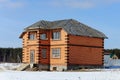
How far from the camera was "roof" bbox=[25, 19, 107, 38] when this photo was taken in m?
48.3

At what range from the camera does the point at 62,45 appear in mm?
47719

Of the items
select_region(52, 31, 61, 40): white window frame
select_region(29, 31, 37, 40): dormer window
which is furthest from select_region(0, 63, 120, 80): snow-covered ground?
select_region(29, 31, 37, 40): dormer window

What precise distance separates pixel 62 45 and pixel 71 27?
2.96m

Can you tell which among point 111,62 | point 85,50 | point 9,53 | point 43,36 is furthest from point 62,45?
point 9,53

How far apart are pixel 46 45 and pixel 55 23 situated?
373 centimetres

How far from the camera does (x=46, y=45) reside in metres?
49.4

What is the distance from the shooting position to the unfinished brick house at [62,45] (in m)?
47.4

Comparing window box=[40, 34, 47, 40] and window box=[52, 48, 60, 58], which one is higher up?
window box=[40, 34, 47, 40]

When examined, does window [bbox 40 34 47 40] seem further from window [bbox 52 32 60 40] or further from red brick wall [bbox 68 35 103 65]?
red brick wall [bbox 68 35 103 65]

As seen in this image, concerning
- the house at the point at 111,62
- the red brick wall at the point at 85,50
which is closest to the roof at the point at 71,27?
the red brick wall at the point at 85,50

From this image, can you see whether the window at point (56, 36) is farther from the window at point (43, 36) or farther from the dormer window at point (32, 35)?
the dormer window at point (32, 35)
